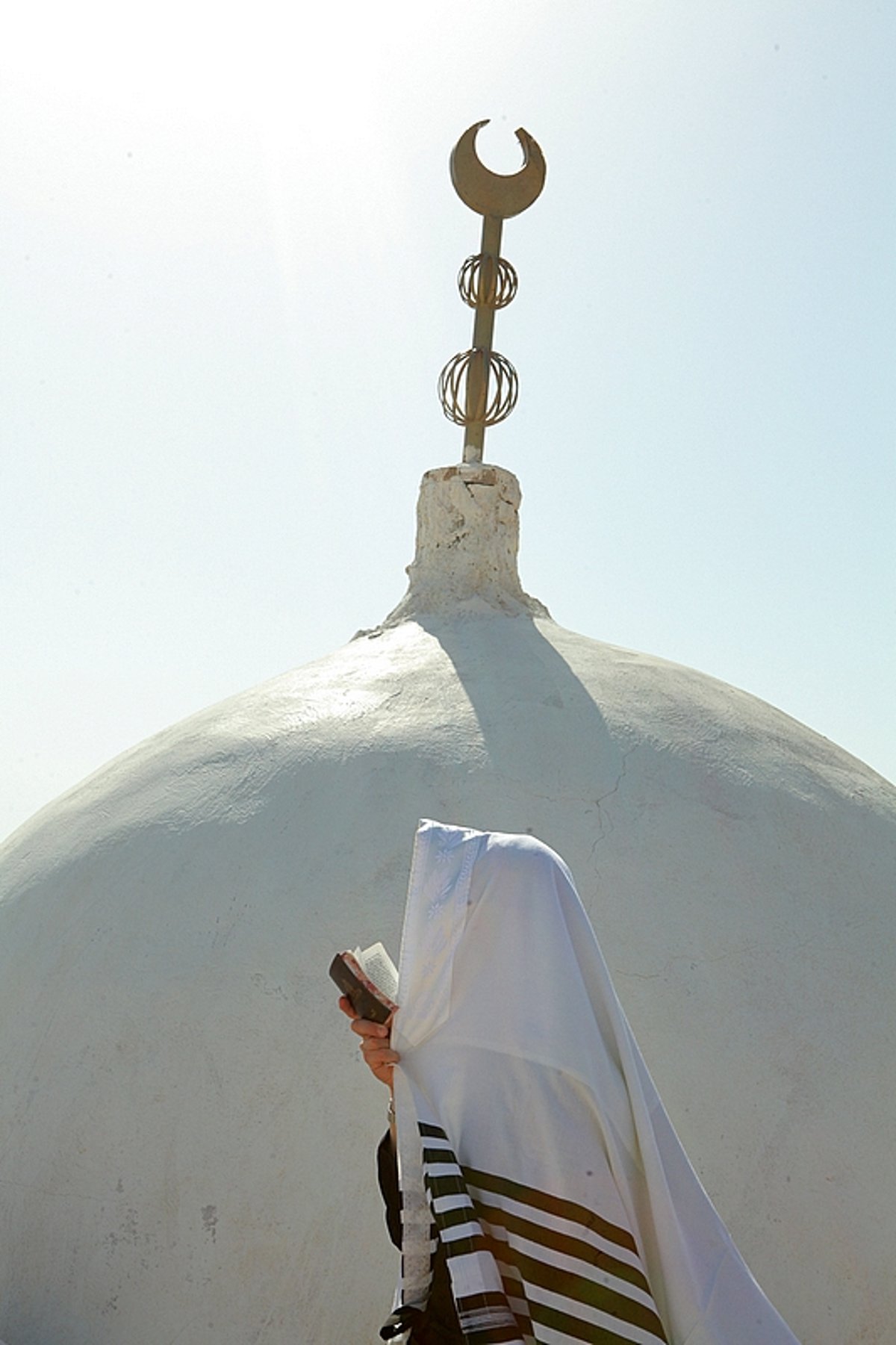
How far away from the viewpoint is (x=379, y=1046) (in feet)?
7.52

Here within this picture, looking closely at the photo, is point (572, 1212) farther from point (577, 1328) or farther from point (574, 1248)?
Result: point (577, 1328)

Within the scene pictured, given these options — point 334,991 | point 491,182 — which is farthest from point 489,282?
point 334,991

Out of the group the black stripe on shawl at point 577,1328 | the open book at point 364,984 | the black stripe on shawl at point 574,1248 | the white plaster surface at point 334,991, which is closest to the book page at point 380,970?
the open book at point 364,984

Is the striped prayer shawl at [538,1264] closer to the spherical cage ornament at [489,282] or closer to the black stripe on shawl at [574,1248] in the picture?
the black stripe on shawl at [574,1248]

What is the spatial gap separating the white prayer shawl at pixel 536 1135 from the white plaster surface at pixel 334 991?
1201 mm

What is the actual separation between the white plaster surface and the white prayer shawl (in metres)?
1.20

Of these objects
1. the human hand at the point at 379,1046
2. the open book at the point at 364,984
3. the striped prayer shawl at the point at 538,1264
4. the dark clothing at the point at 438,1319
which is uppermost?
the open book at the point at 364,984

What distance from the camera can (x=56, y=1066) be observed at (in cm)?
366

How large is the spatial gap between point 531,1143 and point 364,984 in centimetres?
41

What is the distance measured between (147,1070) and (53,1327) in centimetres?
69

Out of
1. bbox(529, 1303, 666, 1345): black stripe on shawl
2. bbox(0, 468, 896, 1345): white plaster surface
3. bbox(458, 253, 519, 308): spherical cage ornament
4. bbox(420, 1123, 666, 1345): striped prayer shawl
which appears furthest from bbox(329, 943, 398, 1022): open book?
bbox(458, 253, 519, 308): spherical cage ornament

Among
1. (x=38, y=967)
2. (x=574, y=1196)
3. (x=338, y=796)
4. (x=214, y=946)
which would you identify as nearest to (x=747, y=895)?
(x=338, y=796)

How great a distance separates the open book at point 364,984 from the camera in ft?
7.61

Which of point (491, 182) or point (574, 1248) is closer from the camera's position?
point (574, 1248)
